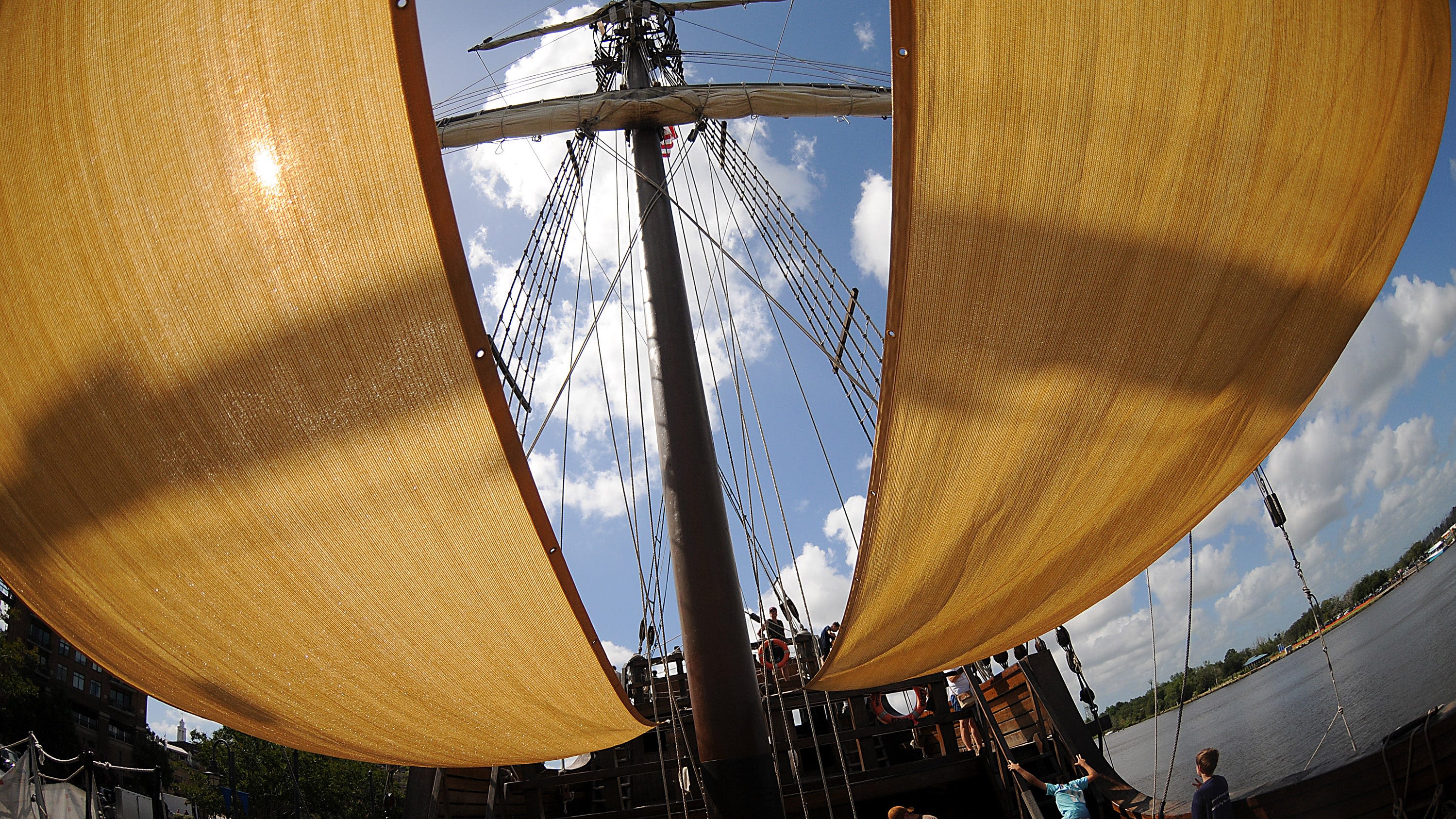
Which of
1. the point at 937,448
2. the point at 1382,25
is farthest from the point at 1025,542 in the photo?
the point at 1382,25

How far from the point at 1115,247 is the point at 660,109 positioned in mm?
4056

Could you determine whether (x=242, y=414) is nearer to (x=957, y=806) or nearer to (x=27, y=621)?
(x=957, y=806)

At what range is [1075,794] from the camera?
15.2 feet

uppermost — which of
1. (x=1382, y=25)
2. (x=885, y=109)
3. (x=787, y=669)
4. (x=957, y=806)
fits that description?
(x=885, y=109)

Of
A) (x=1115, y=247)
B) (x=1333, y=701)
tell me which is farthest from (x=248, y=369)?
(x=1333, y=701)

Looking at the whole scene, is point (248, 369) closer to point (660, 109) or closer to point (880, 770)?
point (660, 109)

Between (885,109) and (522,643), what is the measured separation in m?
6.42

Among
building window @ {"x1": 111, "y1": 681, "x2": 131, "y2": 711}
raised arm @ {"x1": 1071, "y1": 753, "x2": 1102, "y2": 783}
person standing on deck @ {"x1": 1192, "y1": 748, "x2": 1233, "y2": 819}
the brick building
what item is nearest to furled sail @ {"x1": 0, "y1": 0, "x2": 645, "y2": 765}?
person standing on deck @ {"x1": 1192, "y1": 748, "x2": 1233, "y2": 819}

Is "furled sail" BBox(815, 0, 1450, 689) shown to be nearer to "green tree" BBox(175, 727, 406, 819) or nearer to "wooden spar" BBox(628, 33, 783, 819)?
"wooden spar" BBox(628, 33, 783, 819)

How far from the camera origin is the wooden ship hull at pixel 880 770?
14.1 ft

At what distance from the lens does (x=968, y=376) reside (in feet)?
9.39

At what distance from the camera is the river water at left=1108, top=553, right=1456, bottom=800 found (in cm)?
1888

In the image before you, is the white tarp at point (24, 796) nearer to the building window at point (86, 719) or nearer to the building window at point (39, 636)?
the building window at point (86, 719)

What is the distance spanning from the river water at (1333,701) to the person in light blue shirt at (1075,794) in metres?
1.25
